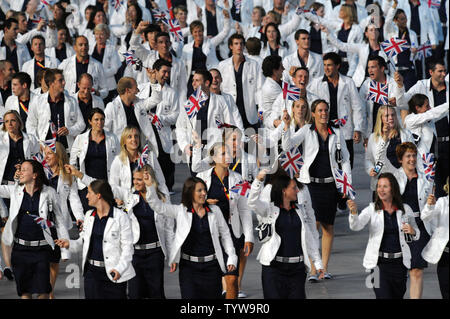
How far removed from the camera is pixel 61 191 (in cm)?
1304

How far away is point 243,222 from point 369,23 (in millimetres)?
9681

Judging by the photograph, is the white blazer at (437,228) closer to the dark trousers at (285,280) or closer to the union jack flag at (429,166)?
the union jack flag at (429,166)

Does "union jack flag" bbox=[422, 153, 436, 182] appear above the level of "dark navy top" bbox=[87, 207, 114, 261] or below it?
above

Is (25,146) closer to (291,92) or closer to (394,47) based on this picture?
(291,92)

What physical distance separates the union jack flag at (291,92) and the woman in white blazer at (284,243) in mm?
3054

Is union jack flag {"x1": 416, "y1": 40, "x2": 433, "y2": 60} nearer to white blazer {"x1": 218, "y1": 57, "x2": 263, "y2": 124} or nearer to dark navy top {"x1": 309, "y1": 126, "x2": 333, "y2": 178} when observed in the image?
white blazer {"x1": 218, "y1": 57, "x2": 263, "y2": 124}

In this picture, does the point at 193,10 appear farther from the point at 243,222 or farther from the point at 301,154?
the point at 243,222

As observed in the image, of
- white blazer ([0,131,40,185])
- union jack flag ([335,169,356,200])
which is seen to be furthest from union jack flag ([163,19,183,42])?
union jack flag ([335,169,356,200])

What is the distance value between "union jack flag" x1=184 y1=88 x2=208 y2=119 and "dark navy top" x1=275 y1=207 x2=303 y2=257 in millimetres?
4070

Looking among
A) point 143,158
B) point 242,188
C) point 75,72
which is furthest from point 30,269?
point 75,72

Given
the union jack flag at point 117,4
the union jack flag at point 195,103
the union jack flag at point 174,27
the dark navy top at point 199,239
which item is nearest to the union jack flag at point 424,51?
the union jack flag at point 174,27

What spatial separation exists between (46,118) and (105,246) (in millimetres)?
4944

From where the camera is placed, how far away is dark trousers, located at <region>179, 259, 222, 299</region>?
1132 centimetres

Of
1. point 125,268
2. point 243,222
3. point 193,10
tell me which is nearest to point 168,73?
point 243,222
